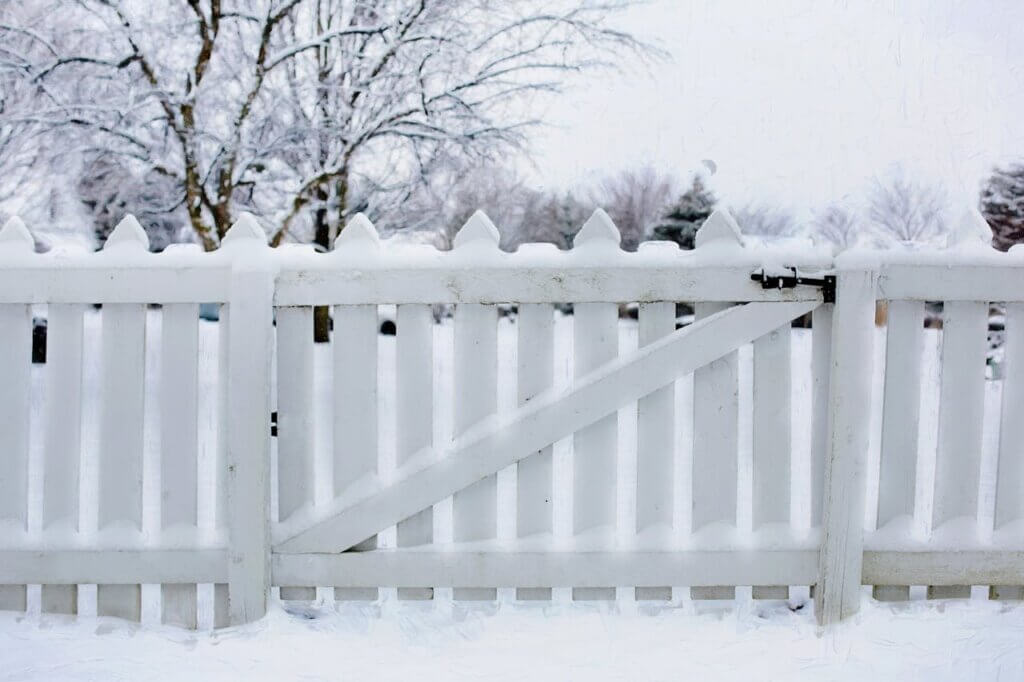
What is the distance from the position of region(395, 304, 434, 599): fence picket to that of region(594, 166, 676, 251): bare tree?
90.6 feet

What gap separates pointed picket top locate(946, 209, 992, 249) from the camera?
2.62 metres

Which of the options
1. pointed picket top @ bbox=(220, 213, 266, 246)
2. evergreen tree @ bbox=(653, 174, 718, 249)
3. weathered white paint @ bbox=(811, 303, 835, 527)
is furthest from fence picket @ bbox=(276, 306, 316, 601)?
evergreen tree @ bbox=(653, 174, 718, 249)

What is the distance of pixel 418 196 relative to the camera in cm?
1178

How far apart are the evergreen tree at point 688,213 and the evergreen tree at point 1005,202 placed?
6993 millimetres

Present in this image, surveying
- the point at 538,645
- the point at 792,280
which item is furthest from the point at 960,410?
the point at 538,645

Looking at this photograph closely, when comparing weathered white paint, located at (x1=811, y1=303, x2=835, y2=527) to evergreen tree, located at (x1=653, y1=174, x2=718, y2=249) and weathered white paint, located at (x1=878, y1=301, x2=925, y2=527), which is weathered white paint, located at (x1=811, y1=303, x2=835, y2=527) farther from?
evergreen tree, located at (x1=653, y1=174, x2=718, y2=249)

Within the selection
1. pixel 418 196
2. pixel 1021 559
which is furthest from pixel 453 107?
pixel 1021 559

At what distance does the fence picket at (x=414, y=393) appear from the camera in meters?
2.58

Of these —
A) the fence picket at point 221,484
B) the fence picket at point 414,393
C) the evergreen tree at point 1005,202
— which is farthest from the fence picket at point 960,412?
the evergreen tree at point 1005,202

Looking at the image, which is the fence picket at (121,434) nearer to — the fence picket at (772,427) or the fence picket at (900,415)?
the fence picket at (772,427)

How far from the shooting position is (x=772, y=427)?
262 cm

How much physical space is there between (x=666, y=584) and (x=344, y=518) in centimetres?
107

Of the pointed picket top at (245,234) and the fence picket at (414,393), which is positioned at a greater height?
the pointed picket top at (245,234)

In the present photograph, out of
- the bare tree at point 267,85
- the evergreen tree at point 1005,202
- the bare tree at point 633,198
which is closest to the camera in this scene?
the bare tree at point 267,85
